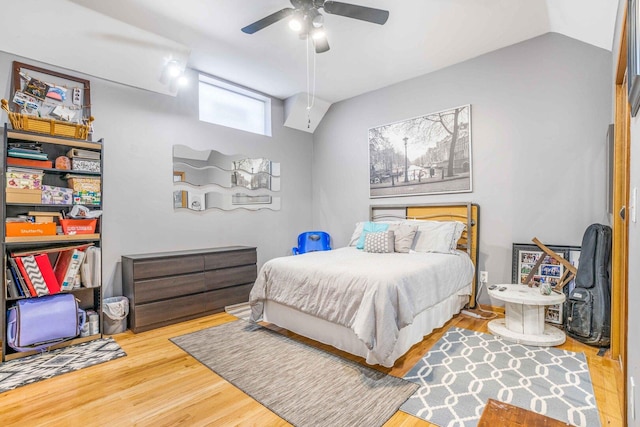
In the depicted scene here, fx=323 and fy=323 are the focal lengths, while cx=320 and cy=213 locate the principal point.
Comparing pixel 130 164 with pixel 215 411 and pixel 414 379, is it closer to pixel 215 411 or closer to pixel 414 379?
pixel 215 411

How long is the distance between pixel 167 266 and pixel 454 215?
10.7 ft

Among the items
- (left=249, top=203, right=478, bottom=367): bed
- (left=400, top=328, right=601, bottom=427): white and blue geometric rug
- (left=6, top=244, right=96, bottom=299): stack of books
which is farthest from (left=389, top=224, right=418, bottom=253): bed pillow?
(left=6, top=244, right=96, bottom=299): stack of books

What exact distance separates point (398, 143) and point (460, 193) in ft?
3.54

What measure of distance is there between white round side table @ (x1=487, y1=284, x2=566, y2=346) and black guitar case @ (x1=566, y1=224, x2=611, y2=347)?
14 cm

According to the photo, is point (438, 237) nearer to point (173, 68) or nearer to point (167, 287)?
point (167, 287)

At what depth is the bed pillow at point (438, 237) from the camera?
3.42 meters

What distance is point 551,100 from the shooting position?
324cm

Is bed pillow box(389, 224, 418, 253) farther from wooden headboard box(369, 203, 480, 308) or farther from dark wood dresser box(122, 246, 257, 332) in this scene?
dark wood dresser box(122, 246, 257, 332)

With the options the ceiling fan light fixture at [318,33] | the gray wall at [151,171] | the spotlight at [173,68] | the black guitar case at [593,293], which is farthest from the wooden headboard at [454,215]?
the spotlight at [173,68]

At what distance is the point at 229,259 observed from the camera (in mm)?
3814

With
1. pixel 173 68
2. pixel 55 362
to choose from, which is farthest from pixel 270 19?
pixel 55 362

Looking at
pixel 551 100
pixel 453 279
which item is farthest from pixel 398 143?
pixel 453 279

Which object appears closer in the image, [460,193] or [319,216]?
[460,193]

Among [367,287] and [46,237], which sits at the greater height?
[46,237]
